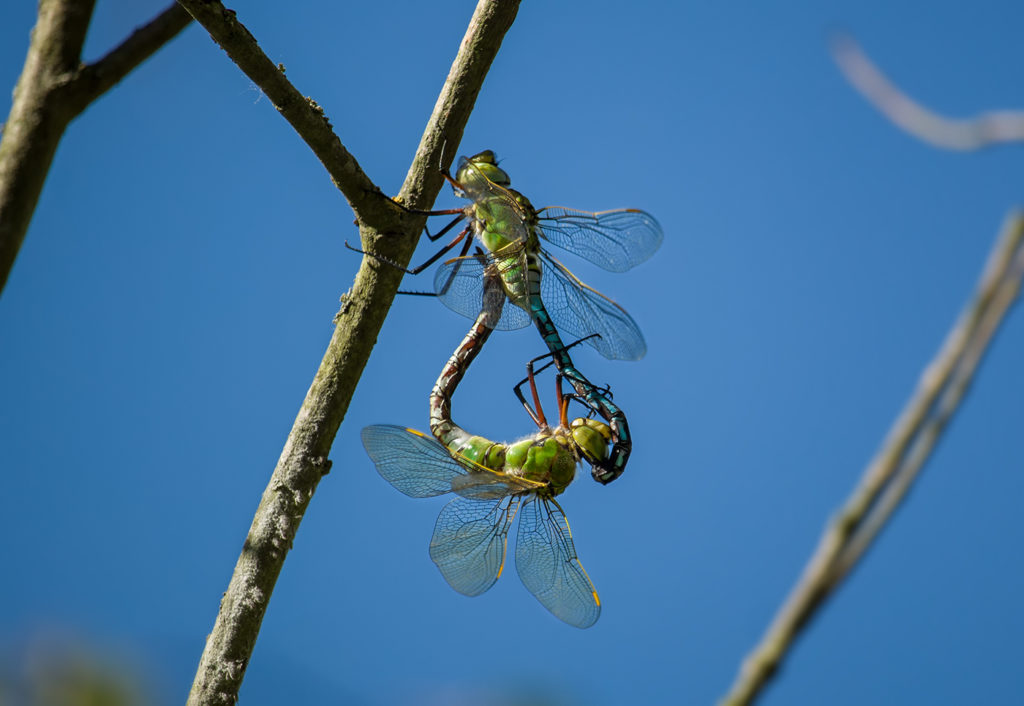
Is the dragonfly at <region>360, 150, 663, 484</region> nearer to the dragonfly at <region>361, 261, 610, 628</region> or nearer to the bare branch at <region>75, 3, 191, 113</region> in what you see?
the dragonfly at <region>361, 261, 610, 628</region>

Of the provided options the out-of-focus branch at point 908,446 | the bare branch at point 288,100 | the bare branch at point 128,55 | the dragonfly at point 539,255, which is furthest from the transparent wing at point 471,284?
the out-of-focus branch at point 908,446

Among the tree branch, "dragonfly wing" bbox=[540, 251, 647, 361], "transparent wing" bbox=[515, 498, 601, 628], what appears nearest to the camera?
the tree branch

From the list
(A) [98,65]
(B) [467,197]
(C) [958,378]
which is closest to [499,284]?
(B) [467,197]

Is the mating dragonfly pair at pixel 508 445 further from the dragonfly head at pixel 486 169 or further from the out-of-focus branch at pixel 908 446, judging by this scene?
the out-of-focus branch at pixel 908 446

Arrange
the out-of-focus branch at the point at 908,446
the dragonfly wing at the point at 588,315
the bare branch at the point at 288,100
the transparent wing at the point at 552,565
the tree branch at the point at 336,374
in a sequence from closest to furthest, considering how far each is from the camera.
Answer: the out-of-focus branch at the point at 908,446, the bare branch at the point at 288,100, the tree branch at the point at 336,374, the transparent wing at the point at 552,565, the dragonfly wing at the point at 588,315

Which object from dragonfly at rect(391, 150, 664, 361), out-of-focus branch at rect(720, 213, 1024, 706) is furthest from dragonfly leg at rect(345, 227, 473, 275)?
out-of-focus branch at rect(720, 213, 1024, 706)

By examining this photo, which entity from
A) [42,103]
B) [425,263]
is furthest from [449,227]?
[42,103]

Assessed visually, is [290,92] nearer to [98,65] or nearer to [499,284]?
[98,65]
